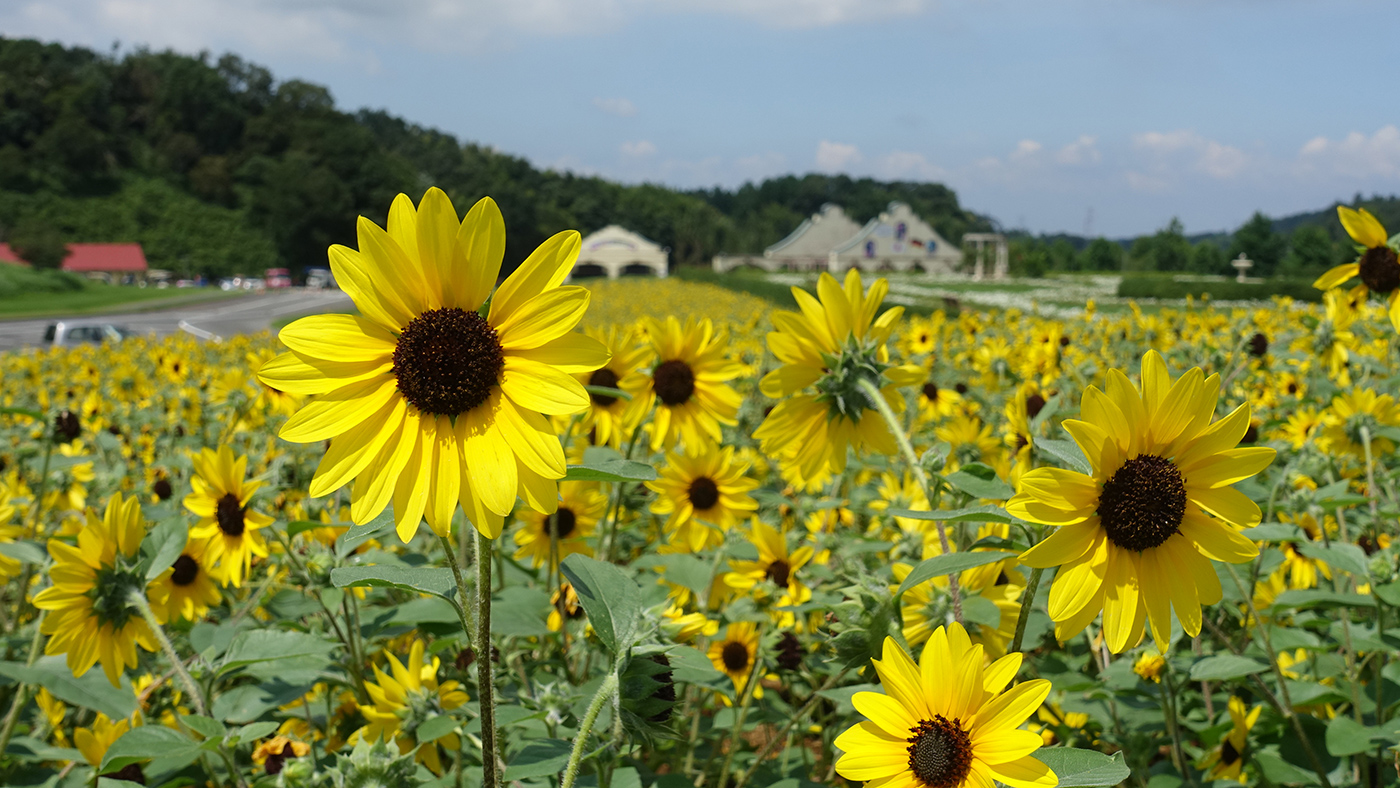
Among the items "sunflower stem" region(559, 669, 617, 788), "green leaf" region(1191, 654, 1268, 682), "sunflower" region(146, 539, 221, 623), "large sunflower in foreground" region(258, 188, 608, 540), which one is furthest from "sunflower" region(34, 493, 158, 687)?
"green leaf" region(1191, 654, 1268, 682)

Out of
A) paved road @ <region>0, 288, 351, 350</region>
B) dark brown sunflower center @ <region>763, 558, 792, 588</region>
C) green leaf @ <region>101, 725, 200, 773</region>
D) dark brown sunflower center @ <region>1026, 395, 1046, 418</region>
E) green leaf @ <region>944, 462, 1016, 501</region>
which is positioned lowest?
paved road @ <region>0, 288, 351, 350</region>

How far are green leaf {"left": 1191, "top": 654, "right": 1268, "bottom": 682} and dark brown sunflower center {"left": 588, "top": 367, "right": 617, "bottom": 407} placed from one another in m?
1.77

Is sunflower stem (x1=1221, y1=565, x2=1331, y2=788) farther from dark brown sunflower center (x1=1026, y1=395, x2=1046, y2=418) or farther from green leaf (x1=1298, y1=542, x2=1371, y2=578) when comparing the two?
dark brown sunflower center (x1=1026, y1=395, x2=1046, y2=418)

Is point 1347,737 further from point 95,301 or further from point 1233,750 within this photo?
point 95,301

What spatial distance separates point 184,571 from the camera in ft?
7.78

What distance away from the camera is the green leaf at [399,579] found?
1065mm

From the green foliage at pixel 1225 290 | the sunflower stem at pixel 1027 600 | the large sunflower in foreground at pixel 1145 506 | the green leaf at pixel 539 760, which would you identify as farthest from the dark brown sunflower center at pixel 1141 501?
the green foliage at pixel 1225 290

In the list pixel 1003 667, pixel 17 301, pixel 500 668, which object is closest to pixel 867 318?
pixel 1003 667

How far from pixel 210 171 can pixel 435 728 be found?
104 metres

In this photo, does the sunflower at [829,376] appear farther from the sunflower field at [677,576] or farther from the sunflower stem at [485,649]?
the sunflower stem at [485,649]

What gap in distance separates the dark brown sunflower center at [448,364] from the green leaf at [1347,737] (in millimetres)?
1800

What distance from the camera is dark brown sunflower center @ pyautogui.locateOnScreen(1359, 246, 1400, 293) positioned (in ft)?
8.29

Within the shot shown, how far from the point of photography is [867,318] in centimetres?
203

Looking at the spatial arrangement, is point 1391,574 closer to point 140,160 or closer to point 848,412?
point 848,412
